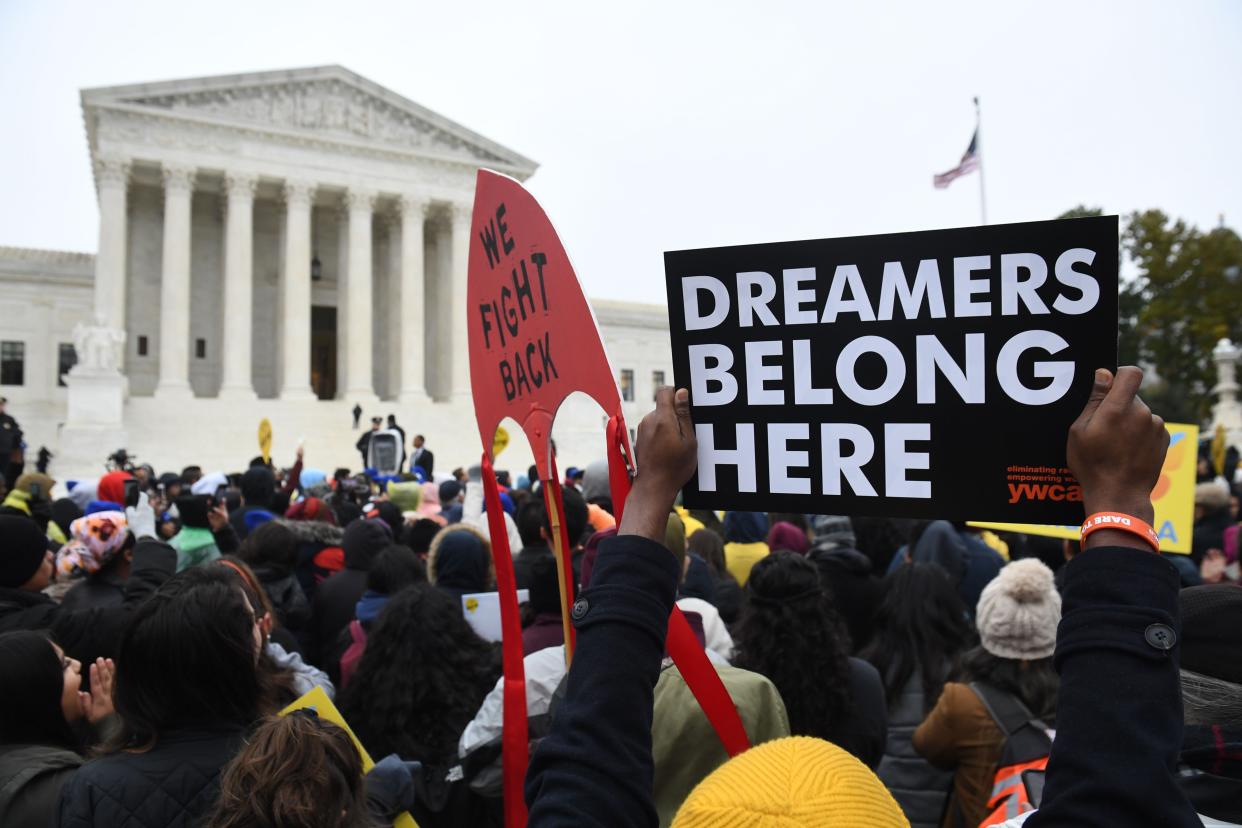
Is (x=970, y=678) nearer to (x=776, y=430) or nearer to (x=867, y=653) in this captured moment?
(x=867, y=653)

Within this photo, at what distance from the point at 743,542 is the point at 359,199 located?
34.3 meters

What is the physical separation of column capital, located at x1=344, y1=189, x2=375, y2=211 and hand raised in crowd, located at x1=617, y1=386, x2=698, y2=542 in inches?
1501

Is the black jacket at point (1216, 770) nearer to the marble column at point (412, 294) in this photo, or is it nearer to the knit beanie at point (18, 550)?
the knit beanie at point (18, 550)

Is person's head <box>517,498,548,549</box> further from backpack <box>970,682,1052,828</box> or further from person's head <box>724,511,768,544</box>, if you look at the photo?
backpack <box>970,682,1052,828</box>

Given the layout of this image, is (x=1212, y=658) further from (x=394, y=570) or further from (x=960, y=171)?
(x=960, y=171)

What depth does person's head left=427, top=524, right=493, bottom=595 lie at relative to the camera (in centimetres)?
440

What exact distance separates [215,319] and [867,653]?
127 feet

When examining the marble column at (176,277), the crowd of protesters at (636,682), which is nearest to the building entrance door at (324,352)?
the marble column at (176,277)

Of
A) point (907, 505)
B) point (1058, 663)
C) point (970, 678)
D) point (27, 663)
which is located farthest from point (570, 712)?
point (970, 678)

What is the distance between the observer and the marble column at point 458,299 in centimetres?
3919

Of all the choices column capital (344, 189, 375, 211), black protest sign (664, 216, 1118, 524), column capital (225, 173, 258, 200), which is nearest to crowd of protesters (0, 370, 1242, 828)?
black protest sign (664, 216, 1118, 524)

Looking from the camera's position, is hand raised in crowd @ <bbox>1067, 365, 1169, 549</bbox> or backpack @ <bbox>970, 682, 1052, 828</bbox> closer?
hand raised in crowd @ <bbox>1067, 365, 1169, 549</bbox>

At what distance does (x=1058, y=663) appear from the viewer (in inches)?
48.0

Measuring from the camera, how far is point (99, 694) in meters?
2.56
